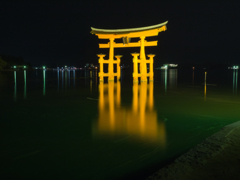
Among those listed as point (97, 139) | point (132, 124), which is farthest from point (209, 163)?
point (132, 124)

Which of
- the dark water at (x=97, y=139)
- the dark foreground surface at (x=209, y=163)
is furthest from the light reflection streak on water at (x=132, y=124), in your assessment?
the dark foreground surface at (x=209, y=163)

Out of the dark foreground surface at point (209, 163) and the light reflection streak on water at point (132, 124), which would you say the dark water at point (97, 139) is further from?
the dark foreground surface at point (209, 163)

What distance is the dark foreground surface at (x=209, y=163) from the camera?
204 cm

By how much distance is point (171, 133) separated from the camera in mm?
3930

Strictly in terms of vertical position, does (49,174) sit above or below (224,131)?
below

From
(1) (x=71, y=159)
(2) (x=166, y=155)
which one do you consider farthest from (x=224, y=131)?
(1) (x=71, y=159)

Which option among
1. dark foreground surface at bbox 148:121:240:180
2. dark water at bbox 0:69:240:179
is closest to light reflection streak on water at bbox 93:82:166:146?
dark water at bbox 0:69:240:179

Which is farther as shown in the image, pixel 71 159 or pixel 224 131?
pixel 224 131

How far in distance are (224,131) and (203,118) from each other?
5.30 ft

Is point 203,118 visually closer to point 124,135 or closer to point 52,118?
point 124,135

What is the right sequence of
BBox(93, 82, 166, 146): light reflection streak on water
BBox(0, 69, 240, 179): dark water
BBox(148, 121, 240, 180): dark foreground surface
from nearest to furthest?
BBox(148, 121, 240, 180): dark foreground surface
BBox(0, 69, 240, 179): dark water
BBox(93, 82, 166, 146): light reflection streak on water

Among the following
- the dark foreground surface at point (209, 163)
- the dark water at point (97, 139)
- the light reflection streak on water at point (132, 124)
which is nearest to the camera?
the dark foreground surface at point (209, 163)

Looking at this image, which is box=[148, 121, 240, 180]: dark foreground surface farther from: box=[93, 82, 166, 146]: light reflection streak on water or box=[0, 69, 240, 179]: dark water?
box=[93, 82, 166, 146]: light reflection streak on water

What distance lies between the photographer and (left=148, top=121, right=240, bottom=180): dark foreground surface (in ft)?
6.71
